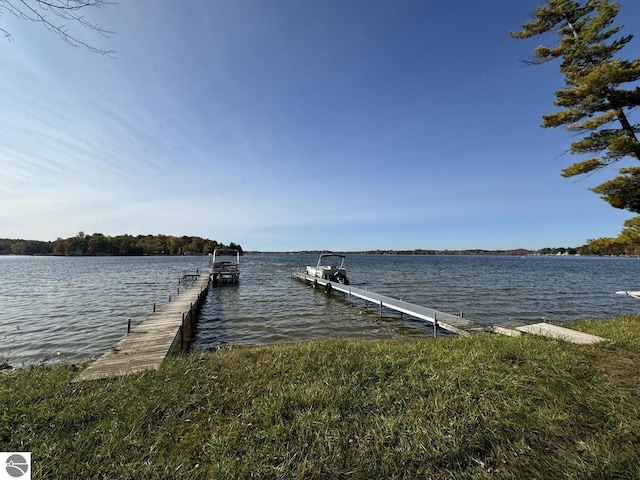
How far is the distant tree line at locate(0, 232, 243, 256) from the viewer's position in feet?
407

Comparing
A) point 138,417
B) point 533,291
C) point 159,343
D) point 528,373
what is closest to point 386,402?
point 528,373

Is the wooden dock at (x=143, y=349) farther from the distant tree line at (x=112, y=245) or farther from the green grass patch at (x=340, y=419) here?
the distant tree line at (x=112, y=245)

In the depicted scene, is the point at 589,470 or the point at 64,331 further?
the point at 64,331

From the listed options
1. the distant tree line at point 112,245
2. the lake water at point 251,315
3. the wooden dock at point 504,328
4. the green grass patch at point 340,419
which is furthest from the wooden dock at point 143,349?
the distant tree line at point 112,245

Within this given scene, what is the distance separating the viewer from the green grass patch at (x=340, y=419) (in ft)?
9.33

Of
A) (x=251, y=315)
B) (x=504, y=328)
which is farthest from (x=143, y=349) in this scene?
(x=504, y=328)

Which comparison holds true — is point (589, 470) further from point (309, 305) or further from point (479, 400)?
point (309, 305)

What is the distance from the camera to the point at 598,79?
7.54 metres

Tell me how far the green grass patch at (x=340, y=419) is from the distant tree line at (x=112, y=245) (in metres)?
118

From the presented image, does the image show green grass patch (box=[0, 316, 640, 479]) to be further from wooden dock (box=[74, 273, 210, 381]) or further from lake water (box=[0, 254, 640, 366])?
lake water (box=[0, 254, 640, 366])

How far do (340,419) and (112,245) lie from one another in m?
152

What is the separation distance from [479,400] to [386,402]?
128 centimetres

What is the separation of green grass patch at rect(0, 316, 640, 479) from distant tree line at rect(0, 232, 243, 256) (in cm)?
11759

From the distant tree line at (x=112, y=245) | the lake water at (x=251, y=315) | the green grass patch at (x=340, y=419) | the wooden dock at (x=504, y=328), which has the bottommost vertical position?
the lake water at (x=251, y=315)
